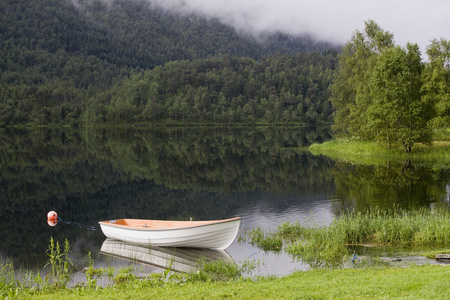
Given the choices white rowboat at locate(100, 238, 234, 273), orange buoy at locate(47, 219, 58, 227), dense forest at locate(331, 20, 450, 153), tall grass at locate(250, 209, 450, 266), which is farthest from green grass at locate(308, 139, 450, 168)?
orange buoy at locate(47, 219, 58, 227)

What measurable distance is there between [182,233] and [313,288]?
993 cm

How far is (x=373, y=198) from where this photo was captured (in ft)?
119

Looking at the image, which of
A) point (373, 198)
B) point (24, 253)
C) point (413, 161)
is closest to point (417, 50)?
point (413, 161)

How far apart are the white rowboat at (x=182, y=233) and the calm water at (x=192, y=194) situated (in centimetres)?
122

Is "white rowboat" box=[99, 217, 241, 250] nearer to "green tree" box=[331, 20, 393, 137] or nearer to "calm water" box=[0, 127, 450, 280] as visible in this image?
"calm water" box=[0, 127, 450, 280]

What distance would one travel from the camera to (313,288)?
14.4m

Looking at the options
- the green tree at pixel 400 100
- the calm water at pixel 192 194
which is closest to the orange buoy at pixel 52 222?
the calm water at pixel 192 194

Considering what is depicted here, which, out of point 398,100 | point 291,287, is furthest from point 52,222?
point 398,100

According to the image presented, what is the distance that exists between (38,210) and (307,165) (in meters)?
35.3

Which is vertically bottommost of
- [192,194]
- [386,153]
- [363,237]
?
[363,237]

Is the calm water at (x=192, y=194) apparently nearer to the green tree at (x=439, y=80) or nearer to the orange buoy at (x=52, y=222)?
the orange buoy at (x=52, y=222)

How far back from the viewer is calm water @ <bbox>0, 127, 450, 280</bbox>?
27625 millimetres

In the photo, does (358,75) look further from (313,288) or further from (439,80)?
(313,288)

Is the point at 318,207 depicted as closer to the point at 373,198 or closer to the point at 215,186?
the point at 373,198
